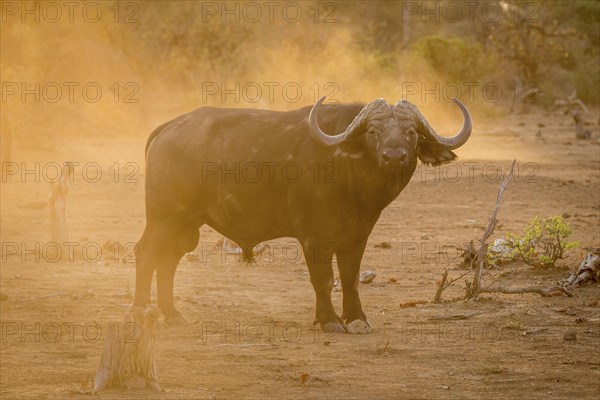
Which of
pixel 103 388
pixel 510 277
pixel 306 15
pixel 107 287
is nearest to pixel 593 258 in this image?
pixel 510 277

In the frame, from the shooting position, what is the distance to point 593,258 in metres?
10.2

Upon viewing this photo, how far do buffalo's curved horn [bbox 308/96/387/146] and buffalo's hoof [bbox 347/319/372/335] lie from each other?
1.43 meters

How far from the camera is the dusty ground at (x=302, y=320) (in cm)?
700

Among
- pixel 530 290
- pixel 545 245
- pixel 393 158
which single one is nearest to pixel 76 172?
pixel 545 245

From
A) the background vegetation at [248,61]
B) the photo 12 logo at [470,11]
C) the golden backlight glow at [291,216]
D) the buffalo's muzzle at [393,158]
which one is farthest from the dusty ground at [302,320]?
the photo 12 logo at [470,11]

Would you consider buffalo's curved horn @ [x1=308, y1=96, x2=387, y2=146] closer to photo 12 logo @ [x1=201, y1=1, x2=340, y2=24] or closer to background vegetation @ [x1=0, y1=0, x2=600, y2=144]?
background vegetation @ [x1=0, y1=0, x2=600, y2=144]

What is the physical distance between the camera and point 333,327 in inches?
344

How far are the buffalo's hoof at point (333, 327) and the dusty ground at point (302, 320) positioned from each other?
0.12 meters

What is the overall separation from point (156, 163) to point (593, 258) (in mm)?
4147

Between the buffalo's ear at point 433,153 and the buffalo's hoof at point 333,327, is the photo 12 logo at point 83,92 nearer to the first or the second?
the buffalo's hoof at point 333,327

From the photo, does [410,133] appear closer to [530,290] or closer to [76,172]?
[530,290]

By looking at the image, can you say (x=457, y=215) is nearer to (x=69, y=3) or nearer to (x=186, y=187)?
(x=186, y=187)

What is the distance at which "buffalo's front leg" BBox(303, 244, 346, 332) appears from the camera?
8758 mm

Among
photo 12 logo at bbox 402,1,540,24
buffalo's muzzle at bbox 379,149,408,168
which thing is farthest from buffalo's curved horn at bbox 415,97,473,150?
photo 12 logo at bbox 402,1,540,24
